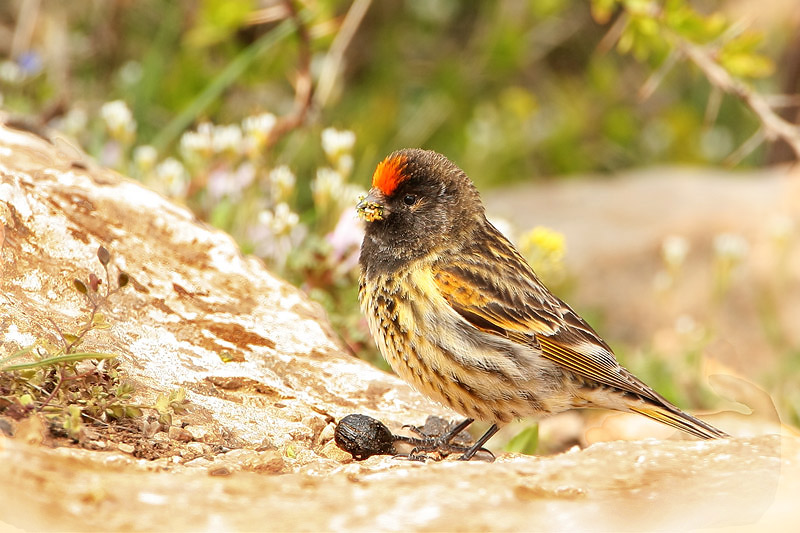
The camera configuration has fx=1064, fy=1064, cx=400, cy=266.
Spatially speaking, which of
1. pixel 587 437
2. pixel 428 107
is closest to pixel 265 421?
pixel 587 437

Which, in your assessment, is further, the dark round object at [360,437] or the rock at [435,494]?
the dark round object at [360,437]

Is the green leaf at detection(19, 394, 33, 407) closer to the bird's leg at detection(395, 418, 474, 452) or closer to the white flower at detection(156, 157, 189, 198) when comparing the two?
the bird's leg at detection(395, 418, 474, 452)

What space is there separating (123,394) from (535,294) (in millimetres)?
2026

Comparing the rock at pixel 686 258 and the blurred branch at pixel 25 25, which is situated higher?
the blurred branch at pixel 25 25

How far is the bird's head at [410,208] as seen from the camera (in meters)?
4.87

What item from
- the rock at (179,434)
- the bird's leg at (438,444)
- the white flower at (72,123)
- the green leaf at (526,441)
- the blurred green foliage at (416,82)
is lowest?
the rock at (179,434)

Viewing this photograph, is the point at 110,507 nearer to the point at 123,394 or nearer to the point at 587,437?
the point at 123,394

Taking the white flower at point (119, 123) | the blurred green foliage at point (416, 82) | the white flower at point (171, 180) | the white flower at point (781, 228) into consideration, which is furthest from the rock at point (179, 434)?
the white flower at point (781, 228)

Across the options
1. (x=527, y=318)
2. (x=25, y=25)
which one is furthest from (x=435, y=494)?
(x=25, y=25)

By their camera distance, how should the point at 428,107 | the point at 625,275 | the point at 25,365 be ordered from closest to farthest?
the point at 25,365
the point at 625,275
the point at 428,107

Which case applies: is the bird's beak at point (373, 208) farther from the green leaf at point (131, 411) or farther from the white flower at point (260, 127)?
the white flower at point (260, 127)

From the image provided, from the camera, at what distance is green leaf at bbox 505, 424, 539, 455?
4950 mm

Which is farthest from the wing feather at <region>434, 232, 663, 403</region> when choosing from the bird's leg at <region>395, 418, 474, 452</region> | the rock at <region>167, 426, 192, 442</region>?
the rock at <region>167, 426, 192, 442</region>

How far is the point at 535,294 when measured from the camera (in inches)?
193
